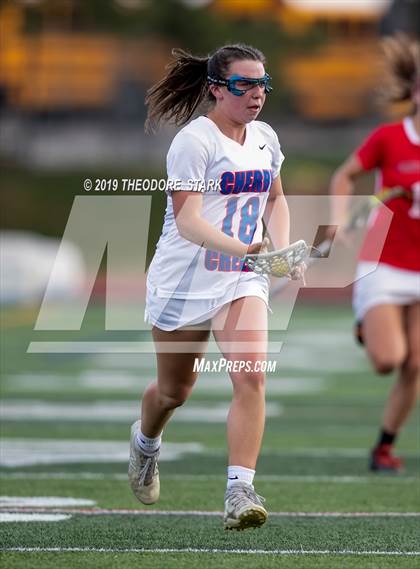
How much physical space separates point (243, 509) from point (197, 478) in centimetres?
247

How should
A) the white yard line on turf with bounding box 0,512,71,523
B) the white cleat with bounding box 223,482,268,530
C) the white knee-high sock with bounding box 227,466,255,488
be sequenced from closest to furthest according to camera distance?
the white cleat with bounding box 223,482,268,530 → the white knee-high sock with bounding box 227,466,255,488 → the white yard line on turf with bounding box 0,512,71,523

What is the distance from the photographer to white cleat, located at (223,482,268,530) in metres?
4.77

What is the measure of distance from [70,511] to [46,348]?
11248 mm

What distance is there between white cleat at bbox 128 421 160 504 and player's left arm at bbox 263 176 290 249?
96cm

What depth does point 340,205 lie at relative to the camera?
23.9 feet

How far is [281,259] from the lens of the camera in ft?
16.2

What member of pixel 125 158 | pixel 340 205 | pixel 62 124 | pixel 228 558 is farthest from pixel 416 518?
pixel 62 124

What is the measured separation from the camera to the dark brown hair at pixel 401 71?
24.9 ft

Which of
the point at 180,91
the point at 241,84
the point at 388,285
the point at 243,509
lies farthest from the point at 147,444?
the point at 388,285

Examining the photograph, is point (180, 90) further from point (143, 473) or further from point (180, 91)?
point (143, 473)

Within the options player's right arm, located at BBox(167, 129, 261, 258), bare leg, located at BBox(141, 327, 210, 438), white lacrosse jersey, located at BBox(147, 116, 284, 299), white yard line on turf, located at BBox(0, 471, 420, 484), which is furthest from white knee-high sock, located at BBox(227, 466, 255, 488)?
white yard line on turf, located at BBox(0, 471, 420, 484)

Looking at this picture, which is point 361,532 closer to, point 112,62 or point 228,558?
point 228,558

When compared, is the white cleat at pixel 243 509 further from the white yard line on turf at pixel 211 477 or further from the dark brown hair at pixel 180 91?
the white yard line on turf at pixel 211 477

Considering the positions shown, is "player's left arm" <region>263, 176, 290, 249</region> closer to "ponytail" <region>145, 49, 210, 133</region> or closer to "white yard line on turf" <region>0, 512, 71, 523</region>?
"ponytail" <region>145, 49, 210, 133</region>
